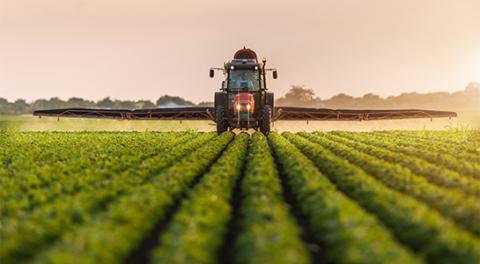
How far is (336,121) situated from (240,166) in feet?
73.4

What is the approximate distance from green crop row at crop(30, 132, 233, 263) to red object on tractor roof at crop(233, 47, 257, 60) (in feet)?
57.6

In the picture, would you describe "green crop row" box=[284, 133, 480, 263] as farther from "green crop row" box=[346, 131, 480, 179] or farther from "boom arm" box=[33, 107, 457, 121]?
"boom arm" box=[33, 107, 457, 121]

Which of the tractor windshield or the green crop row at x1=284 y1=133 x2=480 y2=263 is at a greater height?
the tractor windshield

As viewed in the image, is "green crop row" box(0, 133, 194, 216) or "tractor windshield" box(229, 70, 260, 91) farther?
"tractor windshield" box(229, 70, 260, 91)

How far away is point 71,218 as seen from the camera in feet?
25.3

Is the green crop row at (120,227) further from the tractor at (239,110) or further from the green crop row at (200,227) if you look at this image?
the tractor at (239,110)

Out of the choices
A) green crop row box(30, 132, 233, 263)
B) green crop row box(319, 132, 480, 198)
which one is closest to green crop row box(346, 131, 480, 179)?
green crop row box(319, 132, 480, 198)

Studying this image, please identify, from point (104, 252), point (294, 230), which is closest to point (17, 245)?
point (104, 252)

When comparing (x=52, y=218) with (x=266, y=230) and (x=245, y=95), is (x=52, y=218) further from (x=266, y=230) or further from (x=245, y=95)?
(x=245, y=95)

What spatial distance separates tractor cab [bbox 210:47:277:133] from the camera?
2620 centimetres

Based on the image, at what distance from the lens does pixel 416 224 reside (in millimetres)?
7348

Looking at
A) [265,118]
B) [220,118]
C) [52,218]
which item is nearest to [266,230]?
[52,218]

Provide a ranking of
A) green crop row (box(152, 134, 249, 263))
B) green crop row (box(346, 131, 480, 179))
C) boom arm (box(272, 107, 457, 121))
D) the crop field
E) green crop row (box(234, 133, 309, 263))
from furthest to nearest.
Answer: boom arm (box(272, 107, 457, 121)) → green crop row (box(346, 131, 480, 179)) → the crop field → green crop row (box(152, 134, 249, 263)) → green crop row (box(234, 133, 309, 263))

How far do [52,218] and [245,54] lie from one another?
21581mm
